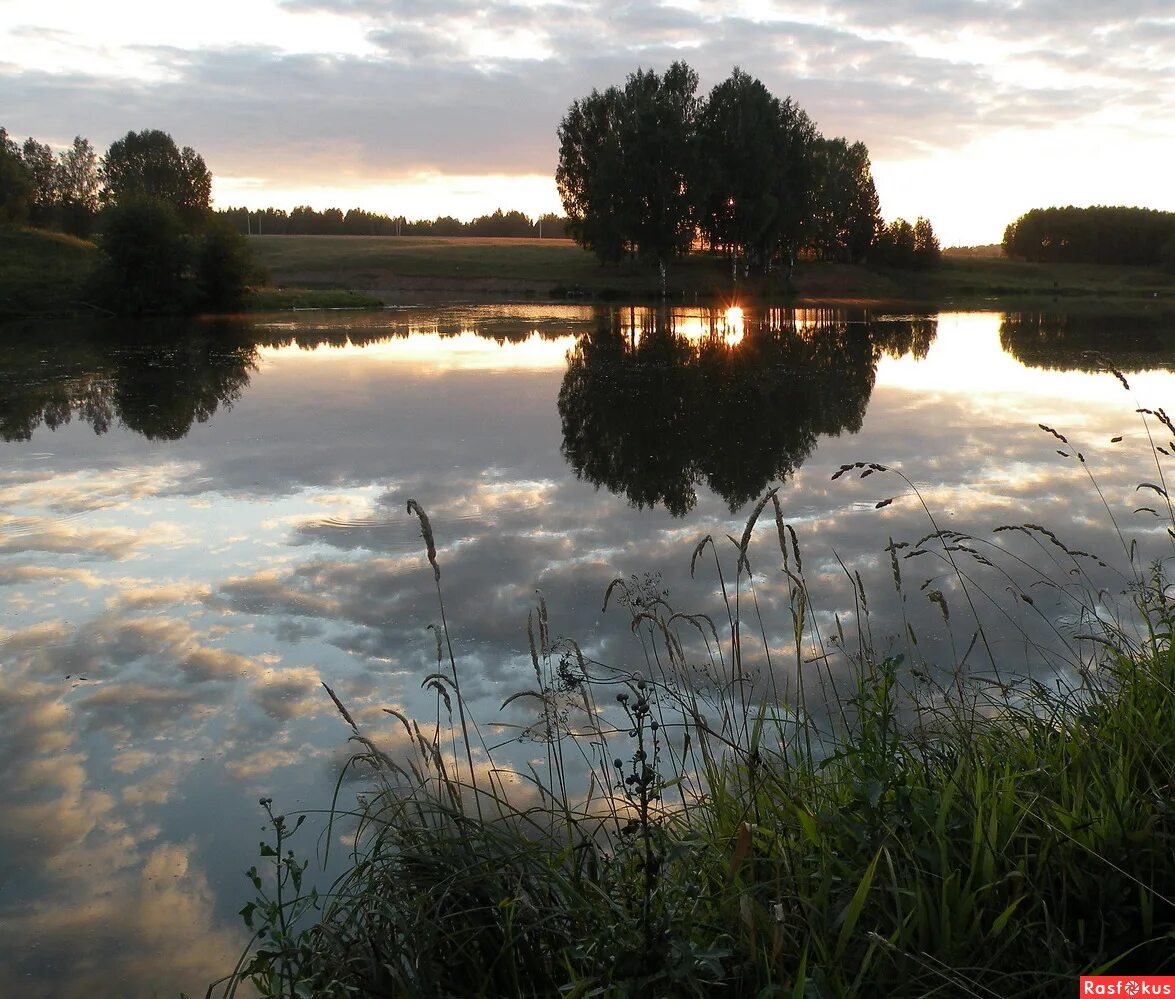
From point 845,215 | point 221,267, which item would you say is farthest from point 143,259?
point 845,215

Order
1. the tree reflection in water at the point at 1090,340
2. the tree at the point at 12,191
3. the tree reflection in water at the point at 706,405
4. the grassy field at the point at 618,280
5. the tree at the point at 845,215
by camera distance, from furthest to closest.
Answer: the tree at the point at 845,215 < the tree at the point at 12,191 < the grassy field at the point at 618,280 < the tree reflection in water at the point at 1090,340 < the tree reflection in water at the point at 706,405

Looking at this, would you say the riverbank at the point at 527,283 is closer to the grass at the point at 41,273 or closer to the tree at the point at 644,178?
the grass at the point at 41,273

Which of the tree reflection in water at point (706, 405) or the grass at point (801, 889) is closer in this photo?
the grass at point (801, 889)

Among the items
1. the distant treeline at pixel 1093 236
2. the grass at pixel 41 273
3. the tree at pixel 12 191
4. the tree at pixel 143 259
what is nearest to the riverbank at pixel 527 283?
the grass at pixel 41 273

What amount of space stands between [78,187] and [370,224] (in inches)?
1460

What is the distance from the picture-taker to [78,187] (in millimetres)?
95125

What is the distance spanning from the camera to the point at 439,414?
15383 millimetres

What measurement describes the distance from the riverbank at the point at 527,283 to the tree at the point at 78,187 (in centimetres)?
1310

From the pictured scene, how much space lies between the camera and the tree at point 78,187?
74438 mm

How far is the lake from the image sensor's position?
406cm

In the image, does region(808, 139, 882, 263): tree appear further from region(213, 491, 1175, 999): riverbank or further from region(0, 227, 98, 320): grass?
region(213, 491, 1175, 999): riverbank

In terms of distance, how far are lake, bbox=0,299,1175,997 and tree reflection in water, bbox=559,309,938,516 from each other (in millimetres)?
100

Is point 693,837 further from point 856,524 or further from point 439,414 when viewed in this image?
point 439,414

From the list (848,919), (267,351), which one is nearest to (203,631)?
(848,919)
